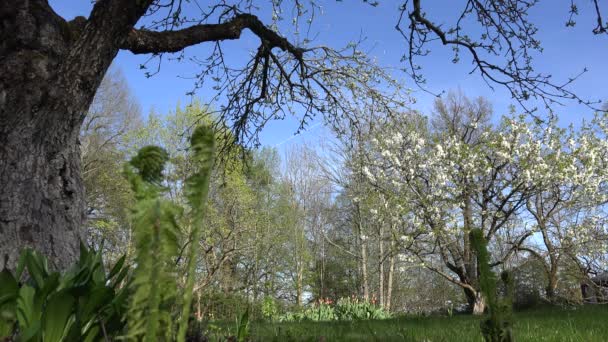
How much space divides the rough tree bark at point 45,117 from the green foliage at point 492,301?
2.44 metres

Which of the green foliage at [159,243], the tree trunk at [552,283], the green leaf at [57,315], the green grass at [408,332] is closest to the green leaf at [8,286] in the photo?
the green leaf at [57,315]

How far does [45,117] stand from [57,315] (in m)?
1.73

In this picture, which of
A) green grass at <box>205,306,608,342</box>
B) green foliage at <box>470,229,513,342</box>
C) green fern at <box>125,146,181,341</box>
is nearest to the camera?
green fern at <box>125,146,181,341</box>

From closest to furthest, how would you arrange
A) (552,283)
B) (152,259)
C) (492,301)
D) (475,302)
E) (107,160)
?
(152,259) → (492,301) → (475,302) → (552,283) → (107,160)

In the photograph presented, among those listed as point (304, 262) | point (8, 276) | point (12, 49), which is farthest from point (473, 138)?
point (8, 276)

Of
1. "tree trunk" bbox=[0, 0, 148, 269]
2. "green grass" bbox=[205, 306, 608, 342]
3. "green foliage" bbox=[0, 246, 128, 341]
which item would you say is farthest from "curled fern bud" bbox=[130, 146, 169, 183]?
"tree trunk" bbox=[0, 0, 148, 269]

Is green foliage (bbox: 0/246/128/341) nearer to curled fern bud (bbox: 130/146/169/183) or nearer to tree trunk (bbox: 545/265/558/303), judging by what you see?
curled fern bud (bbox: 130/146/169/183)

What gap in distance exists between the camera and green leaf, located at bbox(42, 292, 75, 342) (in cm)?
133

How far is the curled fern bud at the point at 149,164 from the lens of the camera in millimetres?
405

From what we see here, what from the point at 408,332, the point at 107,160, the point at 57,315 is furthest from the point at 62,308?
the point at 107,160

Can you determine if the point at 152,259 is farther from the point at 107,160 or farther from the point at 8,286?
the point at 107,160

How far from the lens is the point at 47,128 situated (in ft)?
8.90

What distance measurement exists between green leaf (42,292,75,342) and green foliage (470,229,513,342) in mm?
1157

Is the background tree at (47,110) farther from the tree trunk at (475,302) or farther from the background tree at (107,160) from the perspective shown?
the background tree at (107,160)
